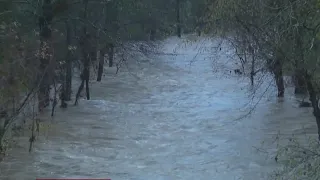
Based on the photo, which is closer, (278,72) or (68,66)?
(278,72)

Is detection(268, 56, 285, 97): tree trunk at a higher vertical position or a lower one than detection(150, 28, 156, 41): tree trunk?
lower

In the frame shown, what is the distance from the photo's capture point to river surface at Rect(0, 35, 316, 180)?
13555 mm

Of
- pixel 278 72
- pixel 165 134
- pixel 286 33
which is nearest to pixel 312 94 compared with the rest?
pixel 286 33

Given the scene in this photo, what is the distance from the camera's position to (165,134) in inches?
699

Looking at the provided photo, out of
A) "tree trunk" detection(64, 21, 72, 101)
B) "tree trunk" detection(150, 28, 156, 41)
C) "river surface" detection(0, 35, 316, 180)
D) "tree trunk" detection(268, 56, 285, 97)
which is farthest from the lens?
"tree trunk" detection(150, 28, 156, 41)

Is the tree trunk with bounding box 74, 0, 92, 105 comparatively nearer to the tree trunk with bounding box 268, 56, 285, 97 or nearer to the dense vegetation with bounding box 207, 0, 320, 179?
the tree trunk with bounding box 268, 56, 285, 97

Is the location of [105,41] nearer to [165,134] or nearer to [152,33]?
[165,134]

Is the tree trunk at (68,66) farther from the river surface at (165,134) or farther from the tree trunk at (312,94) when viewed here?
the tree trunk at (312,94)

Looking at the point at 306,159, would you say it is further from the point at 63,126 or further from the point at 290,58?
the point at 63,126

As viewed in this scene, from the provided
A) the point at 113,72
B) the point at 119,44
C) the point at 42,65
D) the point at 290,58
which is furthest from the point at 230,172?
the point at 113,72

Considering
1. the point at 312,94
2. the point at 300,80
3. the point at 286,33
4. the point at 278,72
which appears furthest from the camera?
the point at 278,72

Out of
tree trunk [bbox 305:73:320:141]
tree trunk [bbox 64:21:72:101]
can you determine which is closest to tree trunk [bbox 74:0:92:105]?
tree trunk [bbox 64:21:72:101]

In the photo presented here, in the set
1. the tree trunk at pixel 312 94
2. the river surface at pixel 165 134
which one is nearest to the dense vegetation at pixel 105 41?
the tree trunk at pixel 312 94

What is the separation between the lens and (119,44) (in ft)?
77.3
